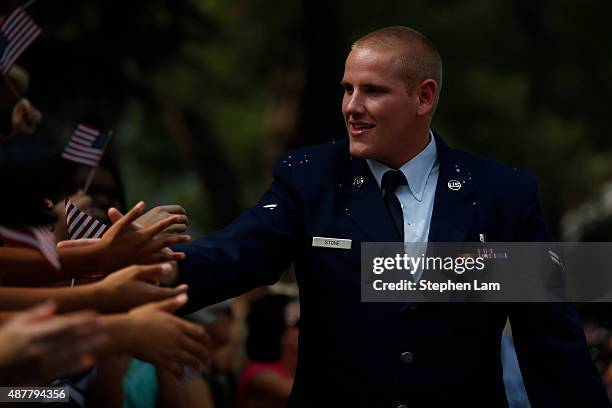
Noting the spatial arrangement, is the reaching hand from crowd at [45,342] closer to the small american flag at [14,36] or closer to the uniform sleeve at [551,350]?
the uniform sleeve at [551,350]

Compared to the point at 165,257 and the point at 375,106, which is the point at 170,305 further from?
the point at 375,106

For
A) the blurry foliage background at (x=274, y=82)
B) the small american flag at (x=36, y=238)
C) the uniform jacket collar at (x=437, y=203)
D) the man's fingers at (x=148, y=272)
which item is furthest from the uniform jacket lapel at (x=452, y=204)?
the blurry foliage background at (x=274, y=82)

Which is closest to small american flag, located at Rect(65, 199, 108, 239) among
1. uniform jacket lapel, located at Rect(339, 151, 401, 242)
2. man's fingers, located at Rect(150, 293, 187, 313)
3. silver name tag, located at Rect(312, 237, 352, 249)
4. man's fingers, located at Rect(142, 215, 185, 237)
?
man's fingers, located at Rect(142, 215, 185, 237)

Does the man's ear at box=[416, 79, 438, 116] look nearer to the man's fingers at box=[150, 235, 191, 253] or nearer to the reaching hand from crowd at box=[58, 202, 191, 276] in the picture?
the man's fingers at box=[150, 235, 191, 253]

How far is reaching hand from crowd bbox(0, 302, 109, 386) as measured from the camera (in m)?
3.65

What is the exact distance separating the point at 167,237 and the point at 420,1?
624 inches

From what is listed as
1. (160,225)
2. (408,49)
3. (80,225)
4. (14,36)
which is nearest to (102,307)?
(160,225)

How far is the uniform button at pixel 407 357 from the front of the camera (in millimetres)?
5383

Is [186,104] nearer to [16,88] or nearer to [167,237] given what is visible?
[16,88]

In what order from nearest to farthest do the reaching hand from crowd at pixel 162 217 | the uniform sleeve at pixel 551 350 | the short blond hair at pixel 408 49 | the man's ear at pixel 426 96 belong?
the reaching hand from crowd at pixel 162 217 → the uniform sleeve at pixel 551 350 → the short blond hair at pixel 408 49 → the man's ear at pixel 426 96

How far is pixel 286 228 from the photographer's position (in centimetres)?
551

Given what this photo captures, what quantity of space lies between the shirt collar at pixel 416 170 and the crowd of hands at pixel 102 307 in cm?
87

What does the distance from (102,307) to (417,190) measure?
168cm

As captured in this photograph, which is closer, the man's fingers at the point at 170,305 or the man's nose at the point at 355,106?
the man's fingers at the point at 170,305
